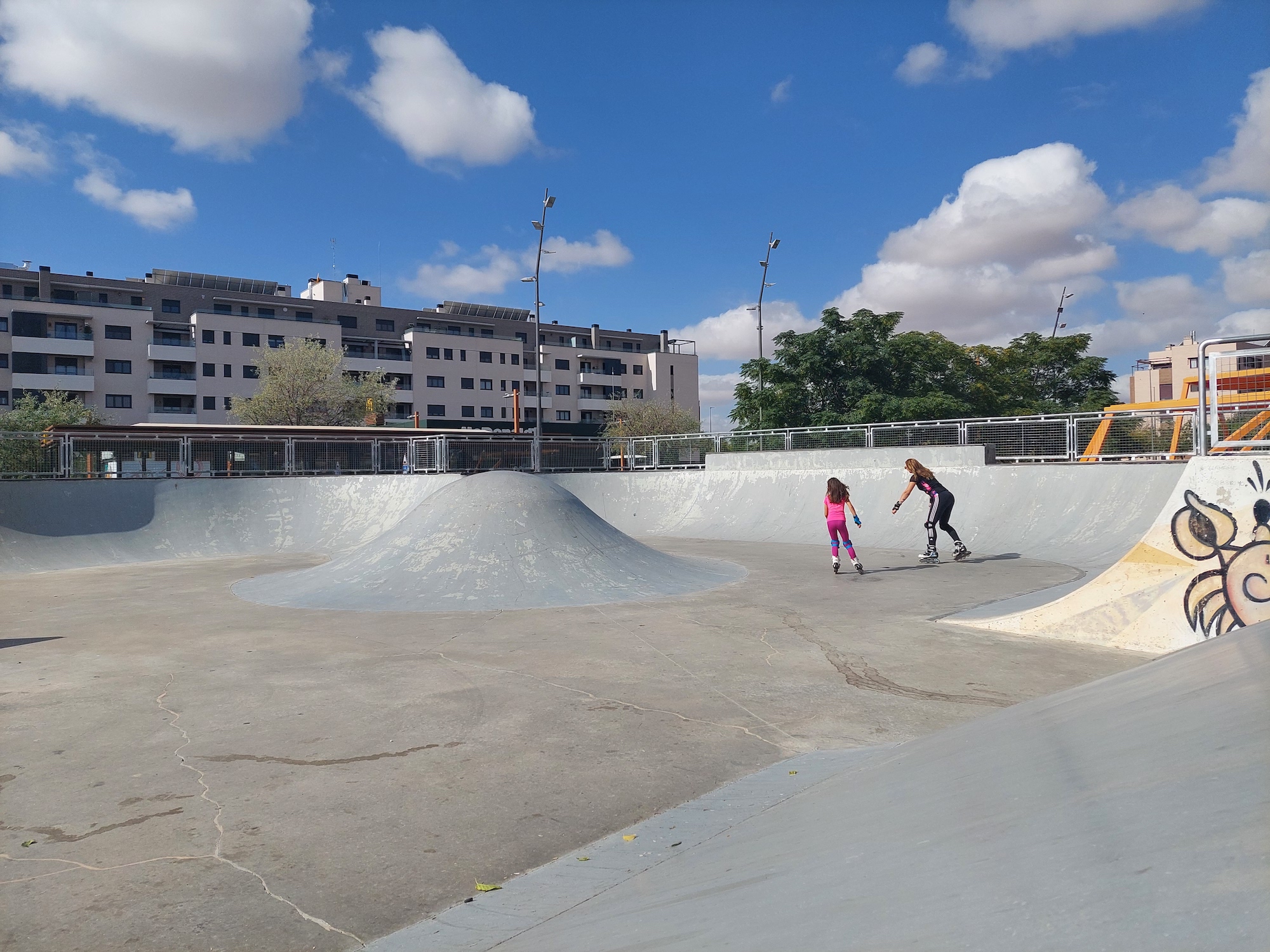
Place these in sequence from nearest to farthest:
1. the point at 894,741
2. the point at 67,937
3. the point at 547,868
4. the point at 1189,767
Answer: the point at 1189,767 < the point at 67,937 < the point at 547,868 < the point at 894,741

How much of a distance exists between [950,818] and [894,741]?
2.81 metres

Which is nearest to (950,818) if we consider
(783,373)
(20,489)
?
(20,489)

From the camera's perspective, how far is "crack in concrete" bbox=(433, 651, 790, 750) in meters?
5.05

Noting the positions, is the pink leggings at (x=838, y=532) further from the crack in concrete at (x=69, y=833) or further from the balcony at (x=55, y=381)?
the balcony at (x=55, y=381)

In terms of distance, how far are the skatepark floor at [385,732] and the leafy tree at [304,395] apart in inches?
1671

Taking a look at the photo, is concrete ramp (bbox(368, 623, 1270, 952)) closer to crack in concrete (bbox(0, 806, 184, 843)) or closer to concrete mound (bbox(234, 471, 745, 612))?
crack in concrete (bbox(0, 806, 184, 843))

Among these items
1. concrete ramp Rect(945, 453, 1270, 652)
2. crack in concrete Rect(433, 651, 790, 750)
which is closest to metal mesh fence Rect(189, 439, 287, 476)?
crack in concrete Rect(433, 651, 790, 750)

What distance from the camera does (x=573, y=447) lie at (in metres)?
27.2

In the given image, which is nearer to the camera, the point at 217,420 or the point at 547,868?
the point at 547,868

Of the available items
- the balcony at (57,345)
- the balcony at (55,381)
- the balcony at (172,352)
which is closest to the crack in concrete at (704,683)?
the balcony at (55,381)

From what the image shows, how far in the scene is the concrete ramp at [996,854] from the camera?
4.49ft

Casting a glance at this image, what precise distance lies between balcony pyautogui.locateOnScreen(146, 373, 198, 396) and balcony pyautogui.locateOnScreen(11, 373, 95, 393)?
3.64m

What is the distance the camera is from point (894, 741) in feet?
15.7

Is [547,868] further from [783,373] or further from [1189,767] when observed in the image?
[783,373]
